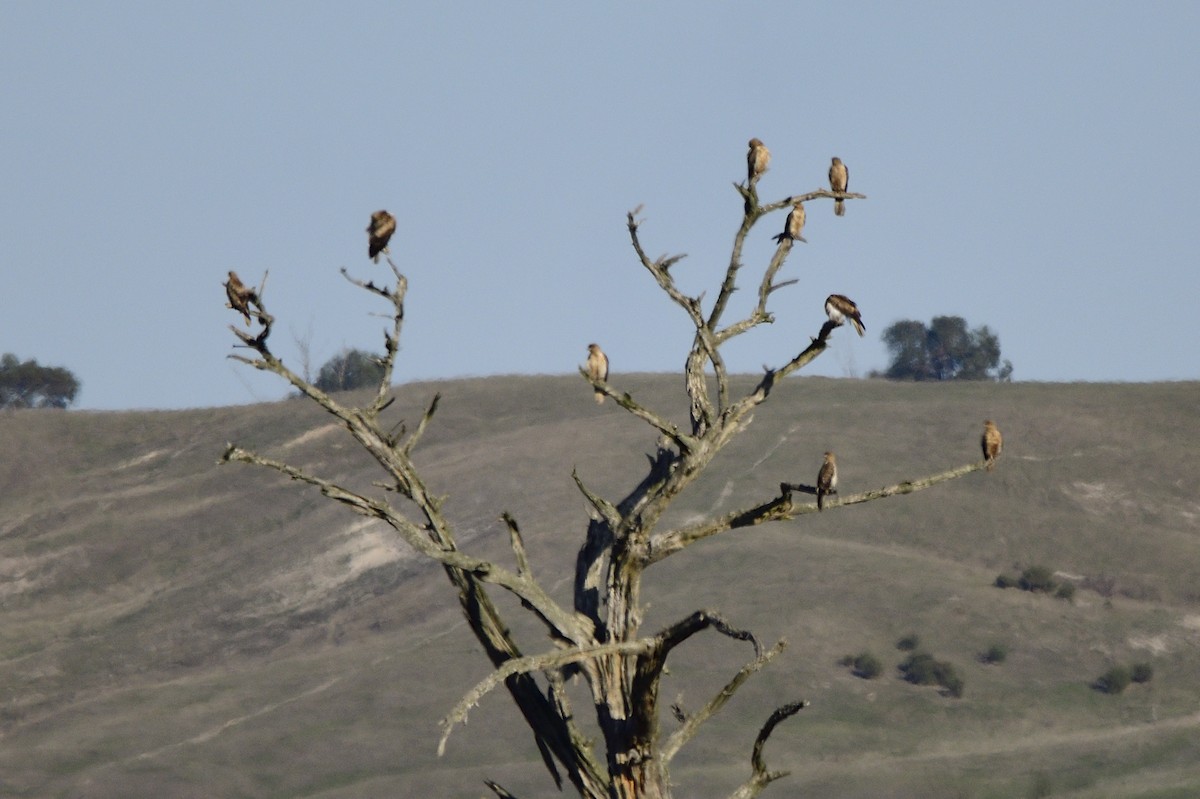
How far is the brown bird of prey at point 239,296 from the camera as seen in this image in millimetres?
9655

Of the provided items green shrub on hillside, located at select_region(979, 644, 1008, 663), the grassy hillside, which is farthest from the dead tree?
green shrub on hillside, located at select_region(979, 644, 1008, 663)

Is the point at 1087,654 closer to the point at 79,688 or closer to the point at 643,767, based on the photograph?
the point at 79,688

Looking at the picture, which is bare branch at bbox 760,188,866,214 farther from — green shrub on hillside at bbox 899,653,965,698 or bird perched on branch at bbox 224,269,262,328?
green shrub on hillside at bbox 899,653,965,698

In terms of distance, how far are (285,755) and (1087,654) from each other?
77.3 feet

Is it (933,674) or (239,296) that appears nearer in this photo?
(239,296)

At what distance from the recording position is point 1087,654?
167ft

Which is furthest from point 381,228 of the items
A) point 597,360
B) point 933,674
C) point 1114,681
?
point 1114,681

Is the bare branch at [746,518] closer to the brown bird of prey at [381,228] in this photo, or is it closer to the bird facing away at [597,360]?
the brown bird of prey at [381,228]

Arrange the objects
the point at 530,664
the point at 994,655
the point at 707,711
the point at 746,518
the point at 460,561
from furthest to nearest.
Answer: the point at 994,655 < the point at 746,518 < the point at 707,711 < the point at 460,561 < the point at 530,664

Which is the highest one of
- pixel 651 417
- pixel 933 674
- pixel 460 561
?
pixel 651 417

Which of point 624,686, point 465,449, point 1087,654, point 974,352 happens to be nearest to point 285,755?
point 1087,654

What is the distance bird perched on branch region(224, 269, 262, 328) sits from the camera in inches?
380

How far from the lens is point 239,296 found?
393 inches

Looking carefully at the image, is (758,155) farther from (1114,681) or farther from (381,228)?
(1114,681)
